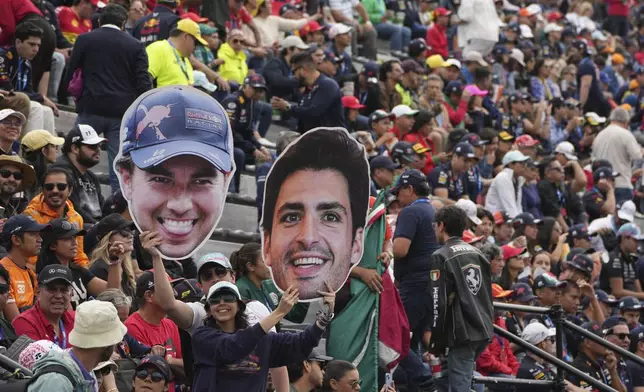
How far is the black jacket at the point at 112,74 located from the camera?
1164cm

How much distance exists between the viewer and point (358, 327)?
10172 mm

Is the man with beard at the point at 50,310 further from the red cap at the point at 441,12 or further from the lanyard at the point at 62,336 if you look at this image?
the red cap at the point at 441,12

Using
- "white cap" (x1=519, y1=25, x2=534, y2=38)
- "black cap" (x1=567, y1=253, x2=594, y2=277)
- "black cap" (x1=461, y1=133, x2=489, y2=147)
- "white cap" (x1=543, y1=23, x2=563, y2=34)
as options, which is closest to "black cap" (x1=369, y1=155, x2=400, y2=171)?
"black cap" (x1=567, y1=253, x2=594, y2=277)

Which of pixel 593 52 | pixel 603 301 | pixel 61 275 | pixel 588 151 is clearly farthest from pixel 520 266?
pixel 593 52

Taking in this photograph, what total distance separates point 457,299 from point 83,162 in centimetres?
294

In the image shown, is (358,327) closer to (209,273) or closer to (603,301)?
(209,273)

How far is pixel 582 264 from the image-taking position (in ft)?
47.4

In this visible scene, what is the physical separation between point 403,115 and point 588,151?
6297mm

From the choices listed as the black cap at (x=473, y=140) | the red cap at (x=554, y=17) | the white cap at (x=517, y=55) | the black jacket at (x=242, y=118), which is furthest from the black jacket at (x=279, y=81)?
the red cap at (x=554, y=17)

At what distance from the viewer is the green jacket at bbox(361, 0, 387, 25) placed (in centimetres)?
2286

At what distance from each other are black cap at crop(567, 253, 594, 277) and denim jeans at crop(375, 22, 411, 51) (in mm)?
9629

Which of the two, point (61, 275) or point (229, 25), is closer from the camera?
point (61, 275)

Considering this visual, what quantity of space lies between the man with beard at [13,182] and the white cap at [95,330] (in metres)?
2.78

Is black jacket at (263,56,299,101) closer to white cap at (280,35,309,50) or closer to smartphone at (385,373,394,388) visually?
white cap at (280,35,309,50)
